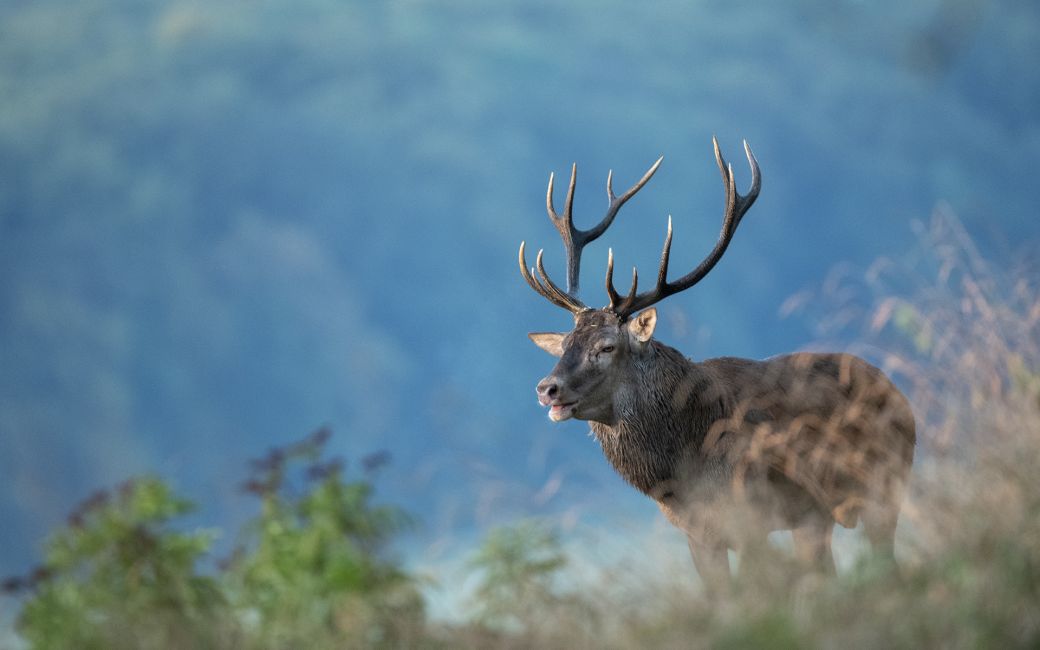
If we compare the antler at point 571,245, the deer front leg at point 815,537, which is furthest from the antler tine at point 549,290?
the deer front leg at point 815,537

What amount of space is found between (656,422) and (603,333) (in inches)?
18.7

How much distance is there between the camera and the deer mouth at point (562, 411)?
5.71 m

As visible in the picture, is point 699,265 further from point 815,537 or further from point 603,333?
point 815,537

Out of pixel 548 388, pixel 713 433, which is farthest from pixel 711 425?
pixel 548 388

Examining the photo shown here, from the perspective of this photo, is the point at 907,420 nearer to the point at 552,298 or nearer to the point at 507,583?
the point at 552,298

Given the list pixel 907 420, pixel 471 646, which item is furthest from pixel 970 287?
pixel 471 646

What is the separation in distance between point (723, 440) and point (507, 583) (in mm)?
1996

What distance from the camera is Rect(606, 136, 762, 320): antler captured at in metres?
6.07

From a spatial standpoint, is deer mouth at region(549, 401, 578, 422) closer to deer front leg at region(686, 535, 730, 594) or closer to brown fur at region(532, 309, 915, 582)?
brown fur at region(532, 309, 915, 582)

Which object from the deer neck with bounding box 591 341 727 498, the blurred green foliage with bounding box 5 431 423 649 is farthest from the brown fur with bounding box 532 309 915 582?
the blurred green foliage with bounding box 5 431 423 649

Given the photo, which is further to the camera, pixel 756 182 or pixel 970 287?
pixel 756 182

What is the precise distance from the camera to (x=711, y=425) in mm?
5910

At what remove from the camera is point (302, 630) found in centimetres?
385

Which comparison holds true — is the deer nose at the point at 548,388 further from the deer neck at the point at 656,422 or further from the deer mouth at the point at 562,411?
the deer neck at the point at 656,422
